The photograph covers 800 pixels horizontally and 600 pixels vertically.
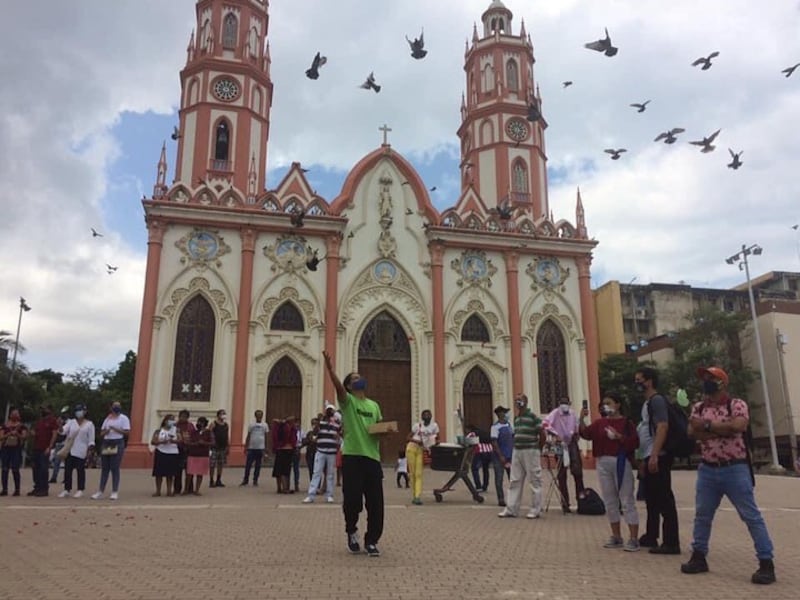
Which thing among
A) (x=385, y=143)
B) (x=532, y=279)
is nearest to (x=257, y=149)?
(x=385, y=143)

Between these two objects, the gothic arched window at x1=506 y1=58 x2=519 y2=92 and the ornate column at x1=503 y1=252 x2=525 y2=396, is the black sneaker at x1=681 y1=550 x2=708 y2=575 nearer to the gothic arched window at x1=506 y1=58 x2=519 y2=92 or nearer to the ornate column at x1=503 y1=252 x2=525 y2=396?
the ornate column at x1=503 y1=252 x2=525 y2=396

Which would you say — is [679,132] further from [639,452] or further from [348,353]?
[348,353]

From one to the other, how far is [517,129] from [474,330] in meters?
11.2

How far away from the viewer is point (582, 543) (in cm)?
737

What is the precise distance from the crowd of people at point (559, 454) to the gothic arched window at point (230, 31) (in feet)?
69.6

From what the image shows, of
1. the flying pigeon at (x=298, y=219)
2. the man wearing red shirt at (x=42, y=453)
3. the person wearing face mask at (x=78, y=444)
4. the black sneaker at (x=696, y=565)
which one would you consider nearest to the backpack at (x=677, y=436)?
the black sneaker at (x=696, y=565)

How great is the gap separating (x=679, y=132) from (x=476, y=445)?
7903 mm

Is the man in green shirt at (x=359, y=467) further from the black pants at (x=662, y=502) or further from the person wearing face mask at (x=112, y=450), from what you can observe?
the person wearing face mask at (x=112, y=450)

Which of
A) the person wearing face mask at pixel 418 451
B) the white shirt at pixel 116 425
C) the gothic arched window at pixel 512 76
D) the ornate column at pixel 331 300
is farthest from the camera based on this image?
the gothic arched window at pixel 512 76

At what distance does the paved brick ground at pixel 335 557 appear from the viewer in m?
4.97

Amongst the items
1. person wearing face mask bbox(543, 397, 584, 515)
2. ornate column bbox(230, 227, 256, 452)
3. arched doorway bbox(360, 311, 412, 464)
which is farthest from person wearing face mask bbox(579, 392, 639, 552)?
arched doorway bbox(360, 311, 412, 464)

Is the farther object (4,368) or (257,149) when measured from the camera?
(4,368)

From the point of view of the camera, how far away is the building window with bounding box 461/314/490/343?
27078mm

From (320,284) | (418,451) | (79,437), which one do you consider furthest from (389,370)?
(79,437)
